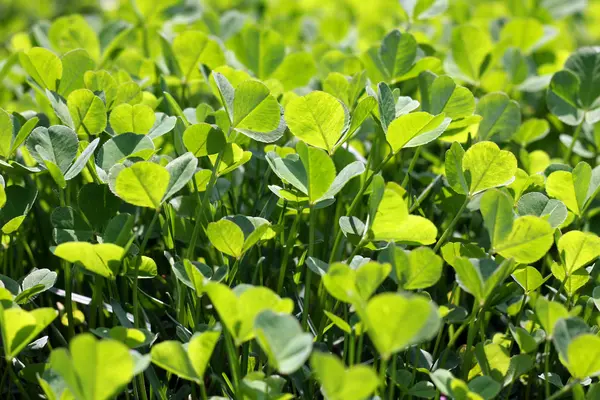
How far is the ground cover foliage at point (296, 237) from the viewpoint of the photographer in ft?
2.65

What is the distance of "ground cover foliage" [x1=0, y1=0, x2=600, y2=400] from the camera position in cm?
81

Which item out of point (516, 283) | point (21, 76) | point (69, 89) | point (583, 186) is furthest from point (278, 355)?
point (21, 76)

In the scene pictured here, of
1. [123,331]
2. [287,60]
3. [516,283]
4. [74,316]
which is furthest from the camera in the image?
[287,60]

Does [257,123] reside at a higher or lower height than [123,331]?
higher

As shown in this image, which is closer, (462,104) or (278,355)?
(278,355)

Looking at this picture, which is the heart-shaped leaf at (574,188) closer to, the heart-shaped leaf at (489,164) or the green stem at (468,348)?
the heart-shaped leaf at (489,164)

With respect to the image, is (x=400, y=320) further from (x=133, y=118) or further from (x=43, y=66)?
(x=43, y=66)

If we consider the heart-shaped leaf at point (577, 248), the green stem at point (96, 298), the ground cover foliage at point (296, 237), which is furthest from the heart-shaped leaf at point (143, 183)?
the heart-shaped leaf at point (577, 248)

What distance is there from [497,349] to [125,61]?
103 cm

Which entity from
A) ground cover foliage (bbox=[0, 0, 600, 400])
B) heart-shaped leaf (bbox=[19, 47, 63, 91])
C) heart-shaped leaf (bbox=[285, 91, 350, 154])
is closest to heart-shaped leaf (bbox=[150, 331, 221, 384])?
ground cover foliage (bbox=[0, 0, 600, 400])

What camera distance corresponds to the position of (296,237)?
42.9 inches

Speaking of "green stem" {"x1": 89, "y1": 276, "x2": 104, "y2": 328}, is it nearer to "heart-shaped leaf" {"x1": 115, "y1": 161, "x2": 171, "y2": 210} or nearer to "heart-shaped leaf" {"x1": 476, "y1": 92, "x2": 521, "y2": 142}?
"heart-shaped leaf" {"x1": 115, "y1": 161, "x2": 171, "y2": 210}

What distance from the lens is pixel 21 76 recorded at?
181 centimetres

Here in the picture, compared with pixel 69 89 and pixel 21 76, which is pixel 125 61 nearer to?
pixel 69 89
